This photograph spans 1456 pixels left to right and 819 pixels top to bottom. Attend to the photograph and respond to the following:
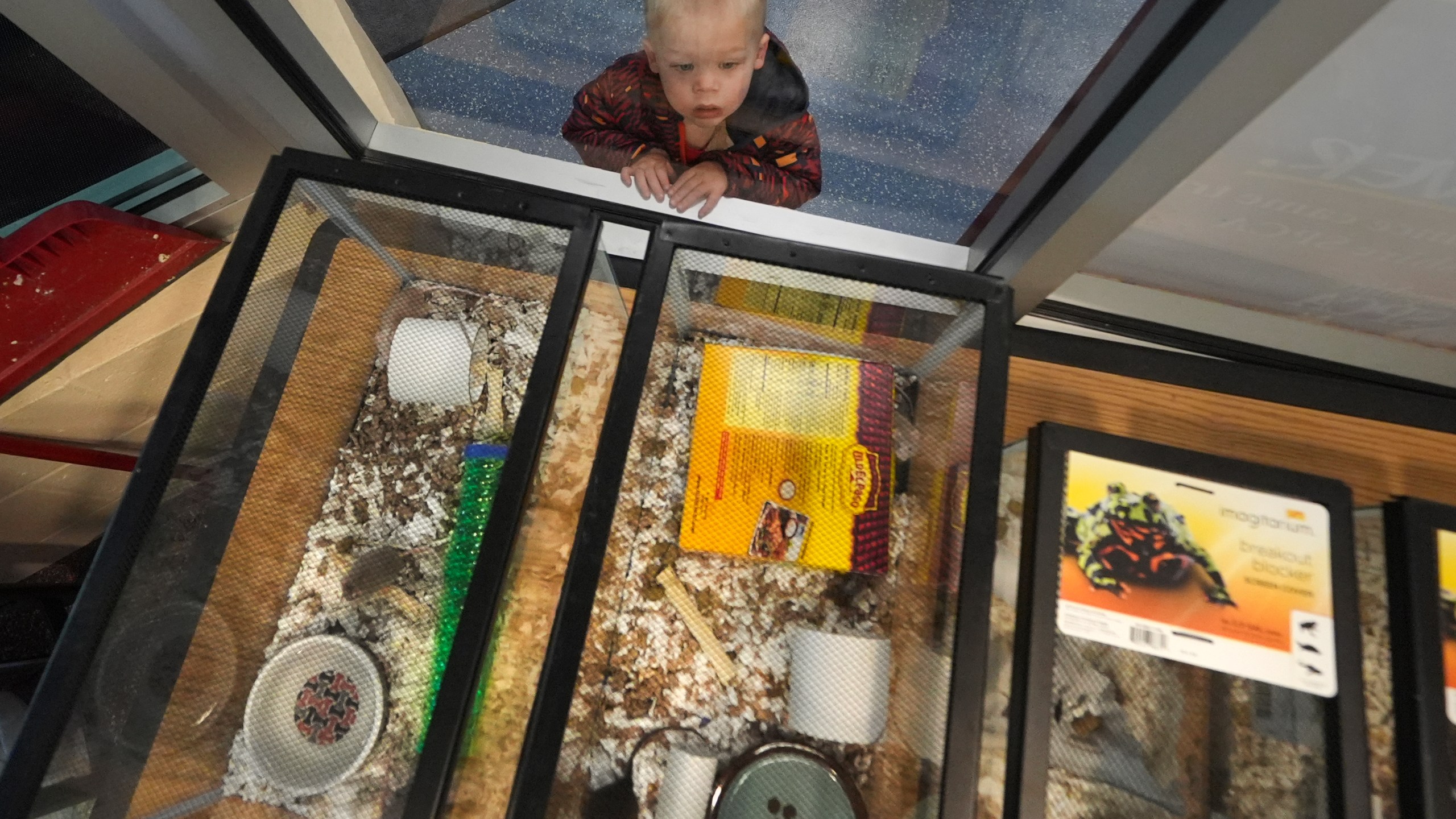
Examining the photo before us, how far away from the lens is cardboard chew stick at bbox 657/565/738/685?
0.83m

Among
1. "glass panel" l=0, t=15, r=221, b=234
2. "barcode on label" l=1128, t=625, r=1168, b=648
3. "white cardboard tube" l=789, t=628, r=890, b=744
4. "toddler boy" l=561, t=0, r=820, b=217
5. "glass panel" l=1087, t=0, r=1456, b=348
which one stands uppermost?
"toddler boy" l=561, t=0, r=820, b=217

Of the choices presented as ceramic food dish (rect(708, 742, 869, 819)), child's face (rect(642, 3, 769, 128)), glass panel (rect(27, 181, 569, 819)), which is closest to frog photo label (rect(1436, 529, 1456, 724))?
ceramic food dish (rect(708, 742, 869, 819))

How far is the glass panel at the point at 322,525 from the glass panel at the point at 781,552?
19cm

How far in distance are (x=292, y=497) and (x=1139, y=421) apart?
1.05 meters

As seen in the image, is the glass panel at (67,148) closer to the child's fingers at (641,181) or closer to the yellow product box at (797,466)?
the child's fingers at (641,181)

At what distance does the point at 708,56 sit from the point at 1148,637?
716 mm

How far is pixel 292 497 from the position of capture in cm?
83

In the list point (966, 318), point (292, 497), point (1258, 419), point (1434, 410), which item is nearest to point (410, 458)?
point (292, 497)

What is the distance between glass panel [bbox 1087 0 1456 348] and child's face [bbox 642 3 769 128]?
17.5 inches

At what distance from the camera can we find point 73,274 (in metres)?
1.02

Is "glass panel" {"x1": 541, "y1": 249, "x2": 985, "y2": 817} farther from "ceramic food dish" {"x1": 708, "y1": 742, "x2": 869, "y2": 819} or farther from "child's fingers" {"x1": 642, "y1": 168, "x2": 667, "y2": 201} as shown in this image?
"child's fingers" {"x1": 642, "y1": 168, "x2": 667, "y2": 201}

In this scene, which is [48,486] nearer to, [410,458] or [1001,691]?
[410,458]

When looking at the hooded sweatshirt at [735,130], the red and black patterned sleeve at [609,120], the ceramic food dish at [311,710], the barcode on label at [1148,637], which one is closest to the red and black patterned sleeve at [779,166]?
the hooded sweatshirt at [735,130]

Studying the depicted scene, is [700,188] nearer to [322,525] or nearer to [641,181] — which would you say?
[641,181]
